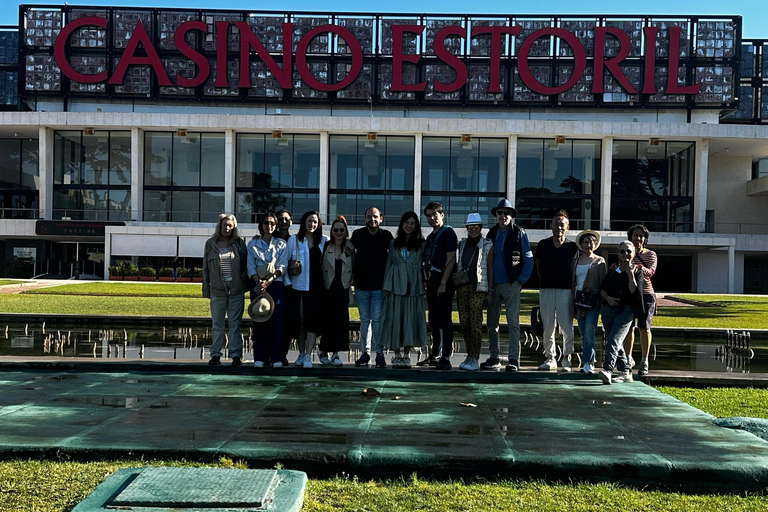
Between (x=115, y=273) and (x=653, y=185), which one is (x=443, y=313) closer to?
(x=115, y=273)

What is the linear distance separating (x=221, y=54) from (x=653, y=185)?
28782 mm

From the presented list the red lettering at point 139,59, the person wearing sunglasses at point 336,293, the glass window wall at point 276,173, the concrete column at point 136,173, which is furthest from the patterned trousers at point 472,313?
the red lettering at point 139,59

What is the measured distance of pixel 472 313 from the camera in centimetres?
847

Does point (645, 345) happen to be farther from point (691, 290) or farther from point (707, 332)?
point (691, 290)

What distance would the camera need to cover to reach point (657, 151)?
139 feet

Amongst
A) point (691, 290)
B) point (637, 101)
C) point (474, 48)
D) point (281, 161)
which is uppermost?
point (474, 48)

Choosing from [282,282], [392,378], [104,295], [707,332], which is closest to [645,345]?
[392,378]

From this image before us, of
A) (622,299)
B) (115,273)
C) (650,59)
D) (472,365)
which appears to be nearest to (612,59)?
(650,59)

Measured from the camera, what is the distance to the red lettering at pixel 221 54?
138 feet

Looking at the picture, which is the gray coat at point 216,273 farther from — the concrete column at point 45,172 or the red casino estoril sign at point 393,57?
the concrete column at point 45,172

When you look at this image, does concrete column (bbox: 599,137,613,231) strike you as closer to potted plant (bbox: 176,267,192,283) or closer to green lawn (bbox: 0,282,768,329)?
green lawn (bbox: 0,282,768,329)

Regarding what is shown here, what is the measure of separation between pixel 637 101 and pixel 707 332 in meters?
32.0

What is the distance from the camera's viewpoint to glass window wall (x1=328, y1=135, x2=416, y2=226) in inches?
1656

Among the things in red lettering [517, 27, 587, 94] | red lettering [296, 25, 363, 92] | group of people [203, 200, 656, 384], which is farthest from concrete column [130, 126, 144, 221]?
group of people [203, 200, 656, 384]
